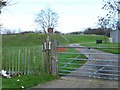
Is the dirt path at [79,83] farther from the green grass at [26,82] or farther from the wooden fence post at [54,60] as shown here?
the wooden fence post at [54,60]

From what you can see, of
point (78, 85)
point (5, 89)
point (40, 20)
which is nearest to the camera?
point (5, 89)

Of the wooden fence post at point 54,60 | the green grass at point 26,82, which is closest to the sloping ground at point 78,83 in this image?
the green grass at point 26,82

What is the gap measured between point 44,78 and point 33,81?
858 millimetres

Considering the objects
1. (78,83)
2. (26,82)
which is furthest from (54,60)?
(26,82)

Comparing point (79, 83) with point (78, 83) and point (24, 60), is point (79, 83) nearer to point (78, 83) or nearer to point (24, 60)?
point (78, 83)

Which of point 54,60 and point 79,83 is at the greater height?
point 54,60

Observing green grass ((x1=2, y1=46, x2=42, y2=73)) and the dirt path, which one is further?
green grass ((x1=2, y1=46, x2=42, y2=73))

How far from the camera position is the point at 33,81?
10570 millimetres

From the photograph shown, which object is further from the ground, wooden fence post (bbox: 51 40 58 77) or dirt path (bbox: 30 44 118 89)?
wooden fence post (bbox: 51 40 58 77)

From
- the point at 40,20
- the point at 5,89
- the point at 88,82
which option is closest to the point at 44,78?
the point at 88,82

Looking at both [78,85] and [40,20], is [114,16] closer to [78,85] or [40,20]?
[78,85]

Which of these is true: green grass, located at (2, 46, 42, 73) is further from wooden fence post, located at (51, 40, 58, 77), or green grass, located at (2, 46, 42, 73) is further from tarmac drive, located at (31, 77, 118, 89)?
tarmac drive, located at (31, 77, 118, 89)

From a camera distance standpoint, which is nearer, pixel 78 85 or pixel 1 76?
pixel 78 85

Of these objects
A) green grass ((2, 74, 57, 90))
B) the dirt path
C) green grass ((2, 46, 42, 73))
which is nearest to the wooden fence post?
green grass ((2, 74, 57, 90))
